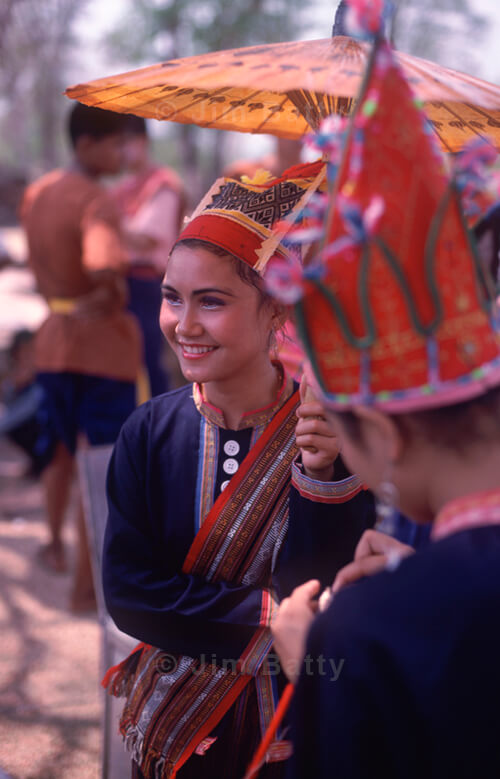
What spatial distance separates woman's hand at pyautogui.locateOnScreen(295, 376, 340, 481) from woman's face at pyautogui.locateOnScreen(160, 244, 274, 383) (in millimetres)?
212

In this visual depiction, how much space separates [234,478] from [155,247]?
12.4ft

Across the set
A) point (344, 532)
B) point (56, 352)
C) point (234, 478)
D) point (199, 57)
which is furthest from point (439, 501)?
point (56, 352)

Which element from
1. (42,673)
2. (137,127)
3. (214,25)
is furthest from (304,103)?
(214,25)

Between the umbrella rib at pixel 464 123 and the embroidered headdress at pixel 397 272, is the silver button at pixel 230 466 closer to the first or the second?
the embroidered headdress at pixel 397 272

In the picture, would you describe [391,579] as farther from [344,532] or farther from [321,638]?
[344,532]

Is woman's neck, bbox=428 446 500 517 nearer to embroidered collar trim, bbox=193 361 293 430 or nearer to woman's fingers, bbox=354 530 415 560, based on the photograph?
woman's fingers, bbox=354 530 415 560

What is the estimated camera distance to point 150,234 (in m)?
5.27

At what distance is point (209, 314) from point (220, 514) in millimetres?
489

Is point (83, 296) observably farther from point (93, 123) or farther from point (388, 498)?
point (388, 498)

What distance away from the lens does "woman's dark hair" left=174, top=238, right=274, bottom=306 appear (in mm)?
1663

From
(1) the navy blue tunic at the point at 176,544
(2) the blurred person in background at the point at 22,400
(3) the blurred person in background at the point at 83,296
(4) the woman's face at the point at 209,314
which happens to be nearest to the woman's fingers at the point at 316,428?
(1) the navy blue tunic at the point at 176,544

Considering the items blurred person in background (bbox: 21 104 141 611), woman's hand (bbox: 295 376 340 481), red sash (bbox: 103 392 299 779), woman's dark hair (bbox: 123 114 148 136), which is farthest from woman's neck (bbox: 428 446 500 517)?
woman's dark hair (bbox: 123 114 148 136)

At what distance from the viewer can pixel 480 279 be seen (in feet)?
3.47

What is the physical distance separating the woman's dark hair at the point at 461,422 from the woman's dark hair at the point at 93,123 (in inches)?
130
